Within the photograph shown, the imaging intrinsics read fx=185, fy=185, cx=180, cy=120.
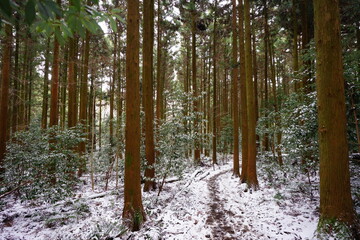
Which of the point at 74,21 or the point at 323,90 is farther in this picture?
the point at 323,90

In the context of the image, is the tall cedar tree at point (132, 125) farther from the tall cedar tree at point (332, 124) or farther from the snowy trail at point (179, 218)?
the tall cedar tree at point (332, 124)

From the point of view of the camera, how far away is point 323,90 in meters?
3.86

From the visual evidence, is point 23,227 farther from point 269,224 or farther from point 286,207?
point 286,207

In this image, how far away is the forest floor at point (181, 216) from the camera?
4.70m

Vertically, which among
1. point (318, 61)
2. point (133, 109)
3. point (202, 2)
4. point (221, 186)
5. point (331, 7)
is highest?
point (202, 2)

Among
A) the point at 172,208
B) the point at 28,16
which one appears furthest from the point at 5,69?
the point at 28,16

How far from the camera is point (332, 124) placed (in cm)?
375

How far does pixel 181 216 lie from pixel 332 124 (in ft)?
15.4

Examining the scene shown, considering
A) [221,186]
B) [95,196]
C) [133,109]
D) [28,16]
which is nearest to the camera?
[28,16]

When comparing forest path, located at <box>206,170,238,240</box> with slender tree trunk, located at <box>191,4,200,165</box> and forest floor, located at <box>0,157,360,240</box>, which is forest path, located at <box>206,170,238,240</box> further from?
slender tree trunk, located at <box>191,4,200,165</box>

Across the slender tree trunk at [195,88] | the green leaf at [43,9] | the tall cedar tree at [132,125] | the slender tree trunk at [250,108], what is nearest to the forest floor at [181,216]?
the tall cedar tree at [132,125]

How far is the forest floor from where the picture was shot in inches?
→ 185

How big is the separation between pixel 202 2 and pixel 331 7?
1056 centimetres

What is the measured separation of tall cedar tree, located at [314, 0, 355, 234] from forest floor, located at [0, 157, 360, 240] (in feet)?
3.17
